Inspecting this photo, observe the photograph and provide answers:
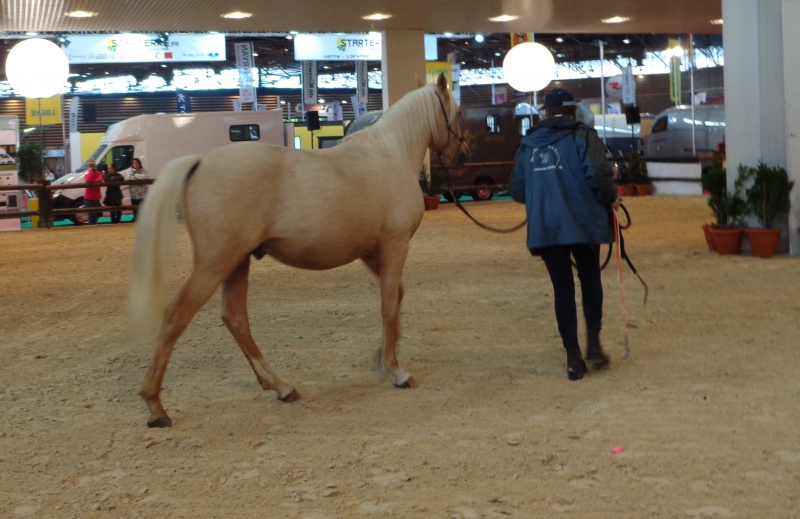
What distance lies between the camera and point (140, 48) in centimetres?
2939

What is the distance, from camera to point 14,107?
35438 mm

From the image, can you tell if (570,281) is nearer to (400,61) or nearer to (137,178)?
(400,61)

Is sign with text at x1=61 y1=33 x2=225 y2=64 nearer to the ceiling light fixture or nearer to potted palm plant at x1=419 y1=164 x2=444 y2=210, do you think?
potted palm plant at x1=419 y1=164 x2=444 y2=210

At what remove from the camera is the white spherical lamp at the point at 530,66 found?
1612cm

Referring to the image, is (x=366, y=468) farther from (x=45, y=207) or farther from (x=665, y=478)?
(x=45, y=207)

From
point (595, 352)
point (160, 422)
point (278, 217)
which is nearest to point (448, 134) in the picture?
point (278, 217)

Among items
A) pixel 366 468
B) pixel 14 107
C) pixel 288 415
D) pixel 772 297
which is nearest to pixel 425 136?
pixel 288 415

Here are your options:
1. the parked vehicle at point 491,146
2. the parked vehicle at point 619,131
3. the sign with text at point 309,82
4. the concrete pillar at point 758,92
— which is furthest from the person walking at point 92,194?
the parked vehicle at point 619,131

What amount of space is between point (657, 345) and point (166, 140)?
16.8m

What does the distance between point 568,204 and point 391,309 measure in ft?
3.84

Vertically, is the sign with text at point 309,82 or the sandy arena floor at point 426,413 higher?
the sign with text at point 309,82

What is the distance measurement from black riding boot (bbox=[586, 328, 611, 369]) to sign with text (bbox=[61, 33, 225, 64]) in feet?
86.1

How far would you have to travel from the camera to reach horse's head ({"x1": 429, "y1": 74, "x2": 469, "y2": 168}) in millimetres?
5531

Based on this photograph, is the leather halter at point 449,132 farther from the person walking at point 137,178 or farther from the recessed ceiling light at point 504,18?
the person walking at point 137,178
